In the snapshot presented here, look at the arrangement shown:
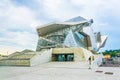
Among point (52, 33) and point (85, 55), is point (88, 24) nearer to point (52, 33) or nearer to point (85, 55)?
point (52, 33)

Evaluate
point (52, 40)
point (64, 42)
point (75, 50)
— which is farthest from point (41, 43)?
point (75, 50)

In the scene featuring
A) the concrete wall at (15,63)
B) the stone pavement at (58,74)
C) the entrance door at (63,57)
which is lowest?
the stone pavement at (58,74)

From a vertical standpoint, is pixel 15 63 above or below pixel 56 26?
below

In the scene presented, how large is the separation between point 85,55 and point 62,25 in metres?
12.1

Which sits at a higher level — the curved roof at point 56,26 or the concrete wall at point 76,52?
the curved roof at point 56,26

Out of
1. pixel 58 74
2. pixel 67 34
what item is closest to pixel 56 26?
pixel 67 34

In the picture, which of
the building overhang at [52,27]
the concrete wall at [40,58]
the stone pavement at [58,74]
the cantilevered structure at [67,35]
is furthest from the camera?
the cantilevered structure at [67,35]

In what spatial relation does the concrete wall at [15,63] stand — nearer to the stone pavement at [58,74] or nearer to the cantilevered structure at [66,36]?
the stone pavement at [58,74]

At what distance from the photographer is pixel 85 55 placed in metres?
34.2

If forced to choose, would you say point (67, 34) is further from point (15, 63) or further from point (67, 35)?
point (15, 63)

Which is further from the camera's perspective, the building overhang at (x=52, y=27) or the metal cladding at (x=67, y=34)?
the metal cladding at (x=67, y=34)

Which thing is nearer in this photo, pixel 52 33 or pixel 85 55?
pixel 85 55

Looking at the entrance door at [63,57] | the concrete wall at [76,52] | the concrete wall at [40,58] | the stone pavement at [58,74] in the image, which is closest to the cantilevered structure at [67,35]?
the entrance door at [63,57]

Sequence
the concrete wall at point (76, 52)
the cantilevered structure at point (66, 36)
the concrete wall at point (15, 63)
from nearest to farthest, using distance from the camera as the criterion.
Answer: the concrete wall at point (15, 63) → the concrete wall at point (76, 52) → the cantilevered structure at point (66, 36)
